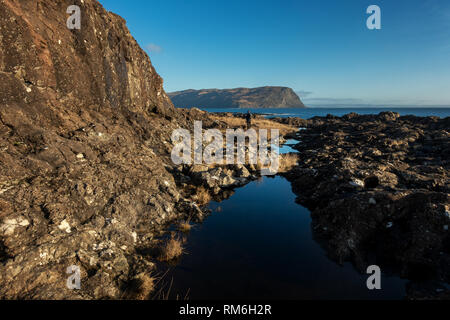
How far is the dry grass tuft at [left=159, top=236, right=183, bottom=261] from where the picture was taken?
7898 millimetres

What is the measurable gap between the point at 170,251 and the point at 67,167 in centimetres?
541

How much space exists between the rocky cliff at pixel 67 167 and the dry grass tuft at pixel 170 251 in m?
0.75

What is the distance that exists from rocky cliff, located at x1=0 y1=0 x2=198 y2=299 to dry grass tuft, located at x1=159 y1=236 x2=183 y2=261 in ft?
2.47

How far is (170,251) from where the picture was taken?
797cm

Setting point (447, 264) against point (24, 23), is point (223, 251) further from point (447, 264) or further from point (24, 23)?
point (24, 23)

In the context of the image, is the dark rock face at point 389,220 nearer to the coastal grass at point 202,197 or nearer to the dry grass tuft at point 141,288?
the coastal grass at point 202,197

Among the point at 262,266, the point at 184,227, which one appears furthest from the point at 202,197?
the point at 262,266

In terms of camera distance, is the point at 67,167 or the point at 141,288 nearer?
the point at 141,288

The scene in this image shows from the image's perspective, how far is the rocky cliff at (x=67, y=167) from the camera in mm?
5867

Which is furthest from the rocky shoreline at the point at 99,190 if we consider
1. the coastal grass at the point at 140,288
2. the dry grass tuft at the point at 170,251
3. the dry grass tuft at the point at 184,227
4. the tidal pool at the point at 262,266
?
the tidal pool at the point at 262,266

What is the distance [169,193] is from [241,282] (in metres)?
6.22

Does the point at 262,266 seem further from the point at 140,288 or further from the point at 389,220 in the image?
the point at 389,220
